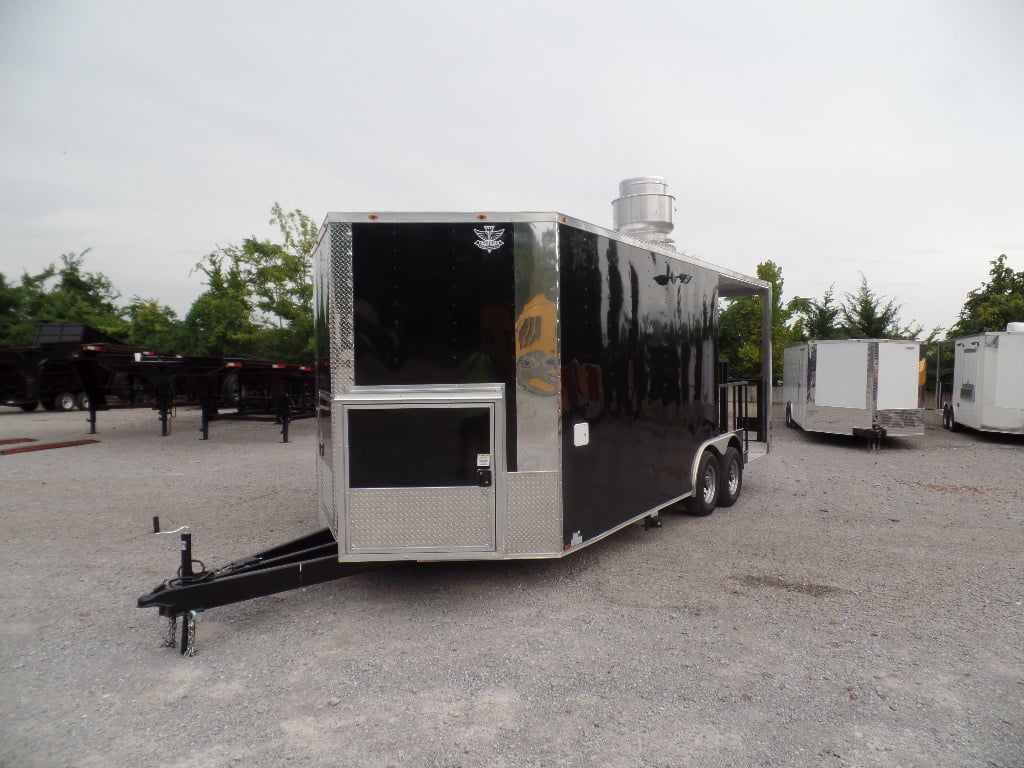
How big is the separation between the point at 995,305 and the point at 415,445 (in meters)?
27.2

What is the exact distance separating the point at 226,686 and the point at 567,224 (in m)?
3.59

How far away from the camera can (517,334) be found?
4555 mm

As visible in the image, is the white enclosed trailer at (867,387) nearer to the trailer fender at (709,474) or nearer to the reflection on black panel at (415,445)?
the trailer fender at (709,474)

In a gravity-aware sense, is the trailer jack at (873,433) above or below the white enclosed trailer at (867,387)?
below

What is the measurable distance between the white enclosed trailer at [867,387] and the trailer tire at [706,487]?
7.42 meters

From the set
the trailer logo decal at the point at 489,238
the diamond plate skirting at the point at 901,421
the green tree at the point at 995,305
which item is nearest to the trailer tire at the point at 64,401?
the trailer logo decal at the point at 489,238

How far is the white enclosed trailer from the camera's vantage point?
13.2m

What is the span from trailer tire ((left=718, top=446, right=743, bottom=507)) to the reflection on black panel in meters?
4.25

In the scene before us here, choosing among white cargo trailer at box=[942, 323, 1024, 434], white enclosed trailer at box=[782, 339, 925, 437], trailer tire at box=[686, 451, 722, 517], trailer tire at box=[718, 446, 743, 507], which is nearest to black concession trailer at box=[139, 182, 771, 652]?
trailer tire at box=[686, 451, 722, 517]

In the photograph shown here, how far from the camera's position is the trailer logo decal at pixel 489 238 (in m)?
4.52

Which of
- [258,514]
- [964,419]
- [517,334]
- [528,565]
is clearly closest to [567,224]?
[517,334]

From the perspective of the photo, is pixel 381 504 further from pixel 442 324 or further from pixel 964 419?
pixel 964 419

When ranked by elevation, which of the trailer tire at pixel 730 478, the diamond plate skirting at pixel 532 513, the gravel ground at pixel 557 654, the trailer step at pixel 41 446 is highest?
the diamond plate skirting at pixel 532 513

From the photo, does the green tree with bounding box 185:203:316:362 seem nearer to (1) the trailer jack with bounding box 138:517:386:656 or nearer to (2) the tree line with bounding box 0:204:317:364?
(2) the tree line with bounding box 0:204:317:364
